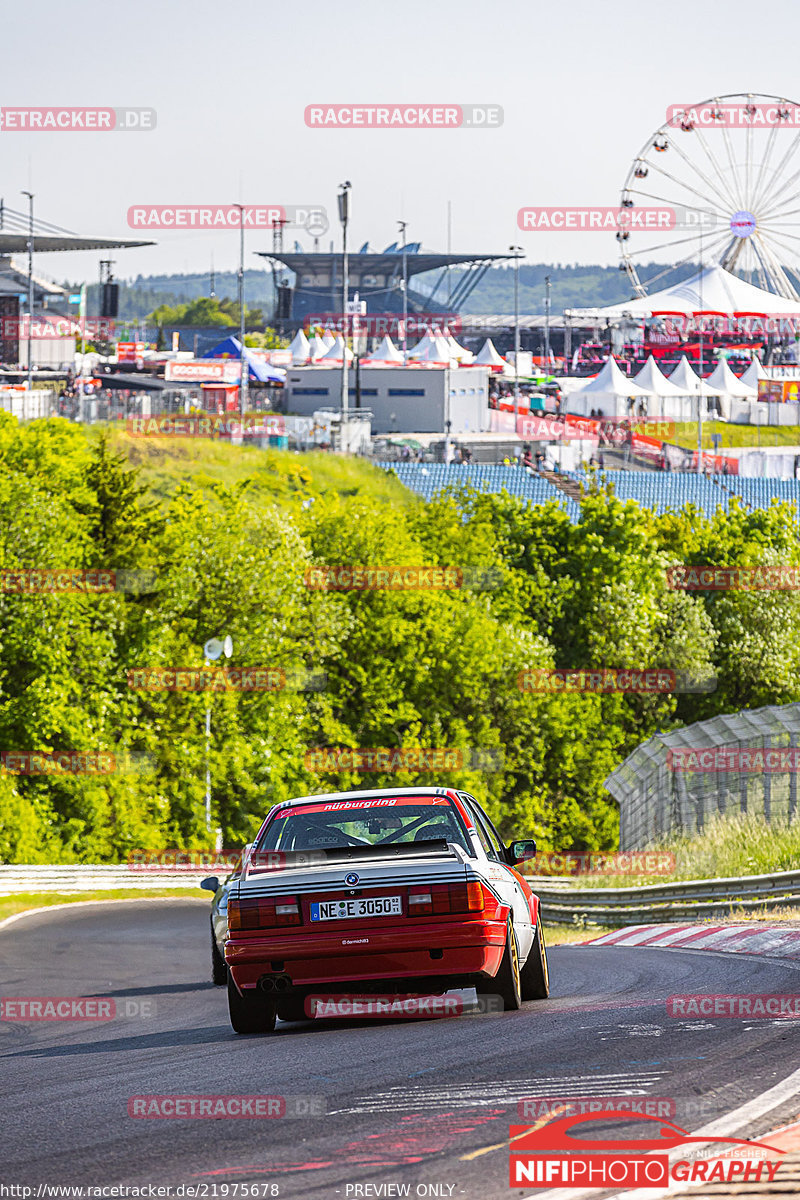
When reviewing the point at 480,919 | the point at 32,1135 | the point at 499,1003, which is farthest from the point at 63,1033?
the point at 32,1135

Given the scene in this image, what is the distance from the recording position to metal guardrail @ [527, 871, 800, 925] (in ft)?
55.8

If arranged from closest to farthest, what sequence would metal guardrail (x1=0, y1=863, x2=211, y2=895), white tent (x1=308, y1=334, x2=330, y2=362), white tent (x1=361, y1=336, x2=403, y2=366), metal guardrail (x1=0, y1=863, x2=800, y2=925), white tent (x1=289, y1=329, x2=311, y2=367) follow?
1. metal guardrail (x1=0, y1=863, x2=800, y2=925)
2. metal guardrail (x1=0, y1=863, x2=211, y2=895)
3. white tent (x1=361, y1=336, x2=403, y2=366)
4. white tent (x1=289, y1=329, x2=311, y2=367)
5. white tent (x1=308, y1=334, x2=330, y2=362)

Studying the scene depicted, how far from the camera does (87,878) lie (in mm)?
29438

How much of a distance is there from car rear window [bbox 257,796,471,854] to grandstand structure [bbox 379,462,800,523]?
54034mm

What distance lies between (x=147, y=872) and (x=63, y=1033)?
21134 mm

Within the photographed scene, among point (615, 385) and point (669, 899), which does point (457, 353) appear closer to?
point (615, 385)

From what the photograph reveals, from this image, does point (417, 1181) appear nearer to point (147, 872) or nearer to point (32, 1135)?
point (32, 1135)

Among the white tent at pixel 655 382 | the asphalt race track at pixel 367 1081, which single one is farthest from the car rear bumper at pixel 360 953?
the white tent at pixel 655 382

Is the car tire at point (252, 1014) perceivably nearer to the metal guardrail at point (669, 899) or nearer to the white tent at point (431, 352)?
the metal guardrail at point (669, 899)

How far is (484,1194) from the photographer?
457 centimetres

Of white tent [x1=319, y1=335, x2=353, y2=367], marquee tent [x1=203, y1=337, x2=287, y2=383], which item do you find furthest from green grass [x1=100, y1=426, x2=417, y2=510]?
white tent [x1=319, y1=335, x2=353, y2=367]

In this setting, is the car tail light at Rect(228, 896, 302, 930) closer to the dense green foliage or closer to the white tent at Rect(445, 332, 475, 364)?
the dense green foliage

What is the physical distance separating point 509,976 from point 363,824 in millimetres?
1191

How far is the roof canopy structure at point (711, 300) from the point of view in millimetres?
119938
